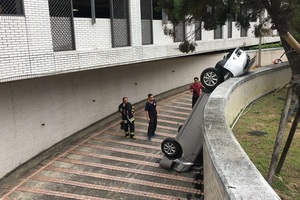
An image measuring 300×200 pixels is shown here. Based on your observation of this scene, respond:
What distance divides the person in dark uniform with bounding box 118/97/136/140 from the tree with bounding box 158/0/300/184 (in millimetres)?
2498

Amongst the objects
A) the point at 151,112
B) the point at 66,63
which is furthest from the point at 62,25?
the point at 151,112

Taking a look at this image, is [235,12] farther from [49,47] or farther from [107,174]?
[107,174]

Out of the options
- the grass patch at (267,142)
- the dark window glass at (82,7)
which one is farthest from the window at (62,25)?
the grass patch at (267,142)

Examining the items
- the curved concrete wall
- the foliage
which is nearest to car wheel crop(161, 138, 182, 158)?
the curved concrete wall

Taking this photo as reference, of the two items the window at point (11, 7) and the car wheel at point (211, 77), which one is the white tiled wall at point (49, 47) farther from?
the car wheel at point (211, 77)

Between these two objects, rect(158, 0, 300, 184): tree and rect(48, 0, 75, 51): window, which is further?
rect(48, 0, 75, 51): window

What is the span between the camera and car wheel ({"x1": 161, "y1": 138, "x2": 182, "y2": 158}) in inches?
287

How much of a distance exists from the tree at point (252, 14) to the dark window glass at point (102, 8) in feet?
10.4

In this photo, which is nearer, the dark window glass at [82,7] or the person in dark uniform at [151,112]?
the person in dark uniform at [151,112]

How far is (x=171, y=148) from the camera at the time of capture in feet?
24.3

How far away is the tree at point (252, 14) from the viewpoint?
5.39m

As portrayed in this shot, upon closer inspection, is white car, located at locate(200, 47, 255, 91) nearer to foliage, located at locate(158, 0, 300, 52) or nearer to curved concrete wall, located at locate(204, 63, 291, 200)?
curved concrete wall, located at locate(204, 63, 291, 200)

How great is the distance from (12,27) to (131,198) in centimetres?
436

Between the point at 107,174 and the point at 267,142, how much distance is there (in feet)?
13.8
